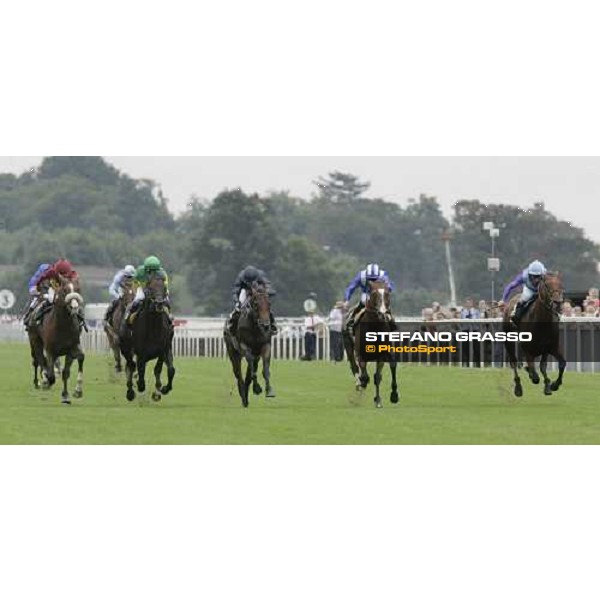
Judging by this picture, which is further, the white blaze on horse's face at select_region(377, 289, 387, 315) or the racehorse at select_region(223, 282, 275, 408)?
the racehorse at select_region(223, 282, 275, 408)

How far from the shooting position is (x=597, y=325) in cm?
3197

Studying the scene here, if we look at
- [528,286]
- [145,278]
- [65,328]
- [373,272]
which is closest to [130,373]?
[65,328]

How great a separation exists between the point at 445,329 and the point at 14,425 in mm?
18435

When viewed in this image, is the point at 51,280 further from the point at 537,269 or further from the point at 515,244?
the point at 515,244

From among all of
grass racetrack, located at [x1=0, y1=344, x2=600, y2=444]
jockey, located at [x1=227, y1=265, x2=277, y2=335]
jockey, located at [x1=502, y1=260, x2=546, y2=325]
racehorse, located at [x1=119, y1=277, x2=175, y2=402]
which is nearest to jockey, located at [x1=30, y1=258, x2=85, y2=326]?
racehorse, located at [x1=119, y1=277, x2=175, y2=402]

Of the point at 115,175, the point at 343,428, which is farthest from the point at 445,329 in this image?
the point at 115,175

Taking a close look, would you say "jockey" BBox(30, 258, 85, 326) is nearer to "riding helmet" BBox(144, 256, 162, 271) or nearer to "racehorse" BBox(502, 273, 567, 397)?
"riding helmet" BBox(144, 256, 162, 271)

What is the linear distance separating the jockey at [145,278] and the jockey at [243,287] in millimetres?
954

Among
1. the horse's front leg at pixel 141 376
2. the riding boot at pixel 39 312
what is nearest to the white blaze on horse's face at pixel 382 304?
the horse's front leg at pixel 141 376

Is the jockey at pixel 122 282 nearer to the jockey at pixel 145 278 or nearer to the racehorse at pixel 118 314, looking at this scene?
the racehorse at pixel 118 314

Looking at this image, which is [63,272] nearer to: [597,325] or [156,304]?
[156,304]

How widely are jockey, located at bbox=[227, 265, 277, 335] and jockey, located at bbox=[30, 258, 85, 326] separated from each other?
196 cm

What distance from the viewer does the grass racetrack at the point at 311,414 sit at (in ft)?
55.3

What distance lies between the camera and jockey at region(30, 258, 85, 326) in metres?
21.4
